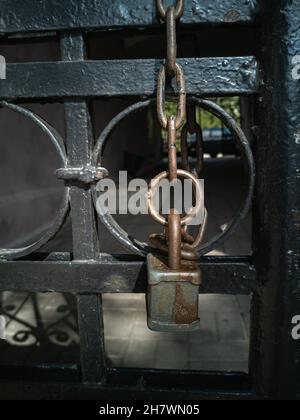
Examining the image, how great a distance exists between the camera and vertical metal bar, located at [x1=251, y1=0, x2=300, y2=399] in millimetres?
768

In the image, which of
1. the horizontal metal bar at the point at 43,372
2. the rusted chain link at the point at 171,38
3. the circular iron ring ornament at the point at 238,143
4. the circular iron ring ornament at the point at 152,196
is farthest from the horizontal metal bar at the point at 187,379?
the rusted chain link at the point at 171,38

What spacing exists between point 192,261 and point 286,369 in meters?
0.40

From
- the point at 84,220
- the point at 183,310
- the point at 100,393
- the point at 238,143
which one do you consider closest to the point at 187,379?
the point at 100,393

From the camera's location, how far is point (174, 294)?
2.38ft

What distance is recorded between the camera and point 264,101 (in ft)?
2.63

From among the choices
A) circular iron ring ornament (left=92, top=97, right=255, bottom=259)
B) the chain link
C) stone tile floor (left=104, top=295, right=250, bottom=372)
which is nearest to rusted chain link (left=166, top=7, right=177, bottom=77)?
the chain link

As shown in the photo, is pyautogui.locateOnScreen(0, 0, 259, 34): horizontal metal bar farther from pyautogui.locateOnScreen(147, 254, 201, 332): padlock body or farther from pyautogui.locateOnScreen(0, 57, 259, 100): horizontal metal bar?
pyautogui.locateOnScreen(147, 254, 201, 332): padlock body

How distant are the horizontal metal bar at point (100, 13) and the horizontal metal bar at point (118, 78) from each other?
0.09 m

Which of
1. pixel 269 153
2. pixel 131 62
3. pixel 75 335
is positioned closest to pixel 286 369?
pixel 269 153

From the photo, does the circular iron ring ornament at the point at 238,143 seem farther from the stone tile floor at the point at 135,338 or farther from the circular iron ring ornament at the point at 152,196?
the stone tile floor at the point at 135,338

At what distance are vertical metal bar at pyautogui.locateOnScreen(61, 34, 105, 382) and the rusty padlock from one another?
0.80 feet

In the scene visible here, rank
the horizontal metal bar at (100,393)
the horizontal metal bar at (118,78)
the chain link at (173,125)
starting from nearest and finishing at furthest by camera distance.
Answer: the chain link at (173,125)
the horizontal metal bar at (118,78)
the horizontal metal bar at (100,393)

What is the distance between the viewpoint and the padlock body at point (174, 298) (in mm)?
716

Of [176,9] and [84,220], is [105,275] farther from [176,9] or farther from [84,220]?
[176,9]
